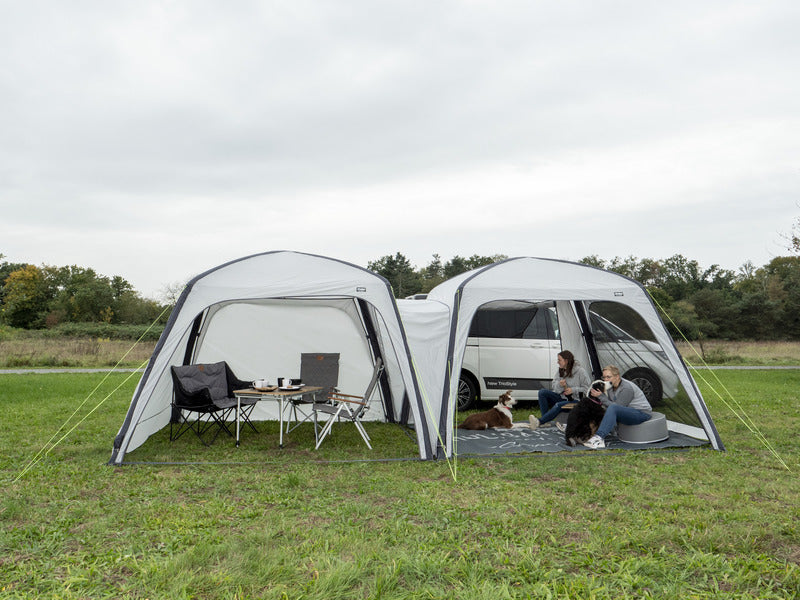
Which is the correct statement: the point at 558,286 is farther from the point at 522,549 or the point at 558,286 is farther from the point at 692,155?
the point at 692,155

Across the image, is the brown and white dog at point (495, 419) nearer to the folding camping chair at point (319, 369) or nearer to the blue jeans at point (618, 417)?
the blue jeans at point (618, 417)

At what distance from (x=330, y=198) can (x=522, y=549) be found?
1076cm

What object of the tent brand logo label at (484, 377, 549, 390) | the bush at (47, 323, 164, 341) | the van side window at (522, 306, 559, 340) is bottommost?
the tent brand logo label at (484, 377, 549, 390)

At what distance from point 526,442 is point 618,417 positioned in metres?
0.96

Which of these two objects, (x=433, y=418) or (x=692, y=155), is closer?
(x=433, y=418)

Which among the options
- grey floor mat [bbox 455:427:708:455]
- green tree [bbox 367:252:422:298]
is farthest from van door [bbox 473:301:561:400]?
green tree [bbox 367:252:422:298]

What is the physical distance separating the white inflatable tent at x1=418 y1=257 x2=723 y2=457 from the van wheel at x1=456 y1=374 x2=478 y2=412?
201 centimetres

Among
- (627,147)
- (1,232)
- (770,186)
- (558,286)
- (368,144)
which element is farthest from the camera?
(1,232)

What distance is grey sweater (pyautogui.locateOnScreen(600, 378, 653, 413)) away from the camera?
Answer: 6016 millimetres

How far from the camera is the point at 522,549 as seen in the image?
10.4 ft

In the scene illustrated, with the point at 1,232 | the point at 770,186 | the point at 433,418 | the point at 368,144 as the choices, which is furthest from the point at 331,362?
the point at 1,232

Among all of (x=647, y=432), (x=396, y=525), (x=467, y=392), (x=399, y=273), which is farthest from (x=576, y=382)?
(x=399, y=273)

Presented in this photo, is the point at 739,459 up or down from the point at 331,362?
down

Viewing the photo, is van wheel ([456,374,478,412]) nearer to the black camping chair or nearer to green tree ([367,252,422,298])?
the black camping chair
